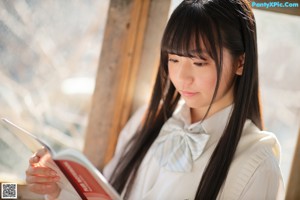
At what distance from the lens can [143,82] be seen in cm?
222

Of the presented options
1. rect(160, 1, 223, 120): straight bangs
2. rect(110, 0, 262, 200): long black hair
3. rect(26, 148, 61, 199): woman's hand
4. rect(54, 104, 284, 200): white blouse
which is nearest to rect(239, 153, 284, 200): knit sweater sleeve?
rect(54, 104, 284, 200): white blouse

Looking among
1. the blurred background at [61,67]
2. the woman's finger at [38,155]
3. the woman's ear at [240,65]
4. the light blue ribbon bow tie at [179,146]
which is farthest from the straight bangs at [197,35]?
the woman's finger at [38,155]

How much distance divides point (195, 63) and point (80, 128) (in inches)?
37.1

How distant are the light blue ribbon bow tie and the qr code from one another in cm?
66

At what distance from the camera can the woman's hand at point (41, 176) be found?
1.48 metres

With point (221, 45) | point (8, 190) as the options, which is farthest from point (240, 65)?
point (8, 190)

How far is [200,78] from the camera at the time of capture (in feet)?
5.03

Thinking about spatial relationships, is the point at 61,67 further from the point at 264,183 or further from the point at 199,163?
the point at 264,183

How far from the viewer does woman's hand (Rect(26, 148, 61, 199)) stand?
1482 mm

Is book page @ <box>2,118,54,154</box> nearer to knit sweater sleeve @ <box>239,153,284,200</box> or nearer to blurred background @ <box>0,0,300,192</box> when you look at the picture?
blurred background @ <box>0,0,300,192</box>

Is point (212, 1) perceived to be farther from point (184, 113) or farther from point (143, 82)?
point (143, 82)

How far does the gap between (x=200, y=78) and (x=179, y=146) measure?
340mm

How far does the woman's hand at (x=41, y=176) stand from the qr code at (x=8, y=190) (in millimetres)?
320

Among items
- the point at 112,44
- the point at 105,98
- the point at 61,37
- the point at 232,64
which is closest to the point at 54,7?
the point at 61,37
